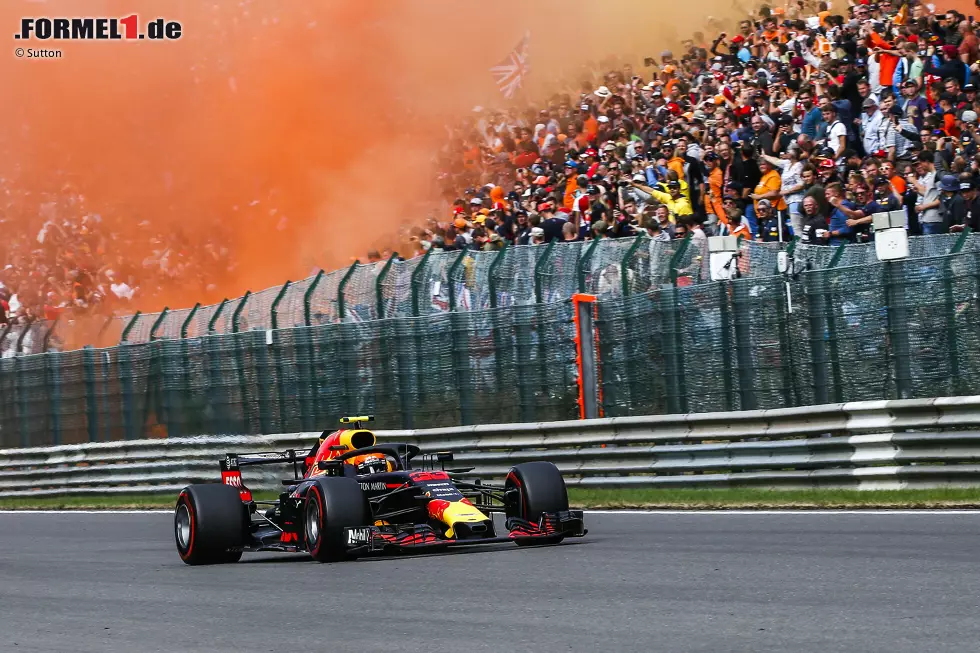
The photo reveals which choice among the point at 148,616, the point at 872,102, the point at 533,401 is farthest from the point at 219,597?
the point at 872,102

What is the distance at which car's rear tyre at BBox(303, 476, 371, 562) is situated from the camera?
12.1 meters

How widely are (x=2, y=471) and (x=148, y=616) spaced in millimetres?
16794

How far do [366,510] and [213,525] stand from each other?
1565 millimetres

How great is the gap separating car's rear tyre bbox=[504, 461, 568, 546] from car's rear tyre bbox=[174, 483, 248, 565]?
2.24 m

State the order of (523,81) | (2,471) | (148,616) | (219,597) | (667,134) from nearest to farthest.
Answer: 1. (148,616)
2. (219,597)
3. (667,134)
4. (2,471)
5. (523,81)

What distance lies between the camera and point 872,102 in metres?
19.3

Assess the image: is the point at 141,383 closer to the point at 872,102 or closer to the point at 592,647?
the point at 872,102

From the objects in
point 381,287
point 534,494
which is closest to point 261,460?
point 534,494

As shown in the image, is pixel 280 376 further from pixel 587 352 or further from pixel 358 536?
pixel 358 536

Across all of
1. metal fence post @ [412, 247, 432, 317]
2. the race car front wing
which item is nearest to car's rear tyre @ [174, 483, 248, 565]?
the race car front wing

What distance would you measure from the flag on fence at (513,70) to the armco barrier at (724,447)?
17.3m

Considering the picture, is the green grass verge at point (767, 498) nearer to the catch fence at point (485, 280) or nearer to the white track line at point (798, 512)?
the white track line at point (798, 512)

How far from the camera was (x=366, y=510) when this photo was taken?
1233 cm

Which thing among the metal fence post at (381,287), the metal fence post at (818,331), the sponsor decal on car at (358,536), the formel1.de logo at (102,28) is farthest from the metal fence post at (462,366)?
the formel1.de logo at (102,28)
